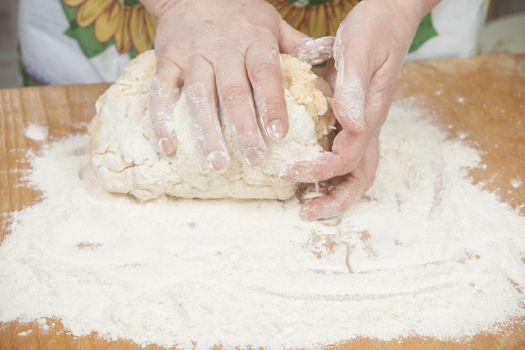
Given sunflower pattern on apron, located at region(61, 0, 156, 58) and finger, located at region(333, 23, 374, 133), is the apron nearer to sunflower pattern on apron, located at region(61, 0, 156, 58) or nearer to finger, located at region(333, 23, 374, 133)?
sunflower pattern on apron, located at region(61, 0, 156, 58)

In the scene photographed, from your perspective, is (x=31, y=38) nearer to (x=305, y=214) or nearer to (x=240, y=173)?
(x=240, y=173)

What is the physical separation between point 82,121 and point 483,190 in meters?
0.99

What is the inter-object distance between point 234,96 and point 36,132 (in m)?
0.61

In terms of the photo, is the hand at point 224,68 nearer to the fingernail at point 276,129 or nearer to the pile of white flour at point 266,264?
the fingernail at point 276,129

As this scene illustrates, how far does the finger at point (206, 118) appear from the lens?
123cm

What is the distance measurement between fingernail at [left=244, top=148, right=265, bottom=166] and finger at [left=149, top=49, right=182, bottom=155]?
0.52 feet

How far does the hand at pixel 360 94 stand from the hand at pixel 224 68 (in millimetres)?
101

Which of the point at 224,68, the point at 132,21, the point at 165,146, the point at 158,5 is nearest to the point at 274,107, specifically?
the point at 224,68

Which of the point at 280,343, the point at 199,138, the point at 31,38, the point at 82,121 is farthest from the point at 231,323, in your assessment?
the point at 31,38

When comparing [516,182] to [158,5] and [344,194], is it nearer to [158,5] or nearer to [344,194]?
[344,194]

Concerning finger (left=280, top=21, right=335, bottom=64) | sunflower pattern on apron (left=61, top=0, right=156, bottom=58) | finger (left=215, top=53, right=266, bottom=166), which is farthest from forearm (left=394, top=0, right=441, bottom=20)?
sunflower pattern on apron (left=61, top=0, right=156, bottom=58)

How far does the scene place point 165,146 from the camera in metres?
1.27

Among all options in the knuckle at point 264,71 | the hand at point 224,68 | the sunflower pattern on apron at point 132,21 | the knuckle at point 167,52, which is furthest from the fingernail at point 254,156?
the sunflower pattern on apron at point 132,21

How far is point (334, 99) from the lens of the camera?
1.21 m
